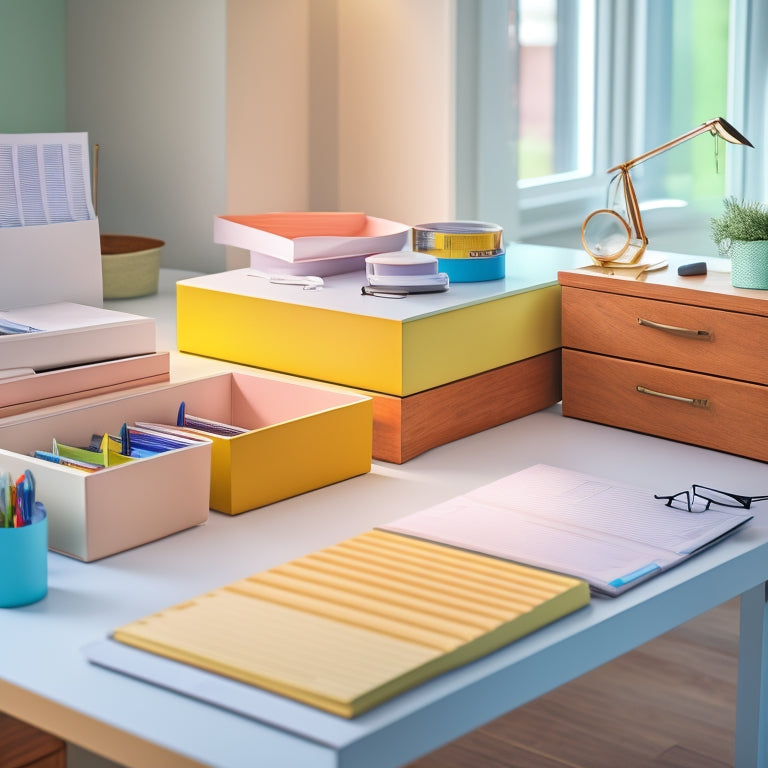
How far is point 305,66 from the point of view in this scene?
8.85ft

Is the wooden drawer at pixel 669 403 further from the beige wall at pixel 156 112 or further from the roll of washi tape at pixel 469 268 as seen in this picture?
the beige wall at pixel 156 112

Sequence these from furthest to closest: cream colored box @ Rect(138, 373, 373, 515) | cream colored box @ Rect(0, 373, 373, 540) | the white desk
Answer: cream colored box @ Rect(138, 373, 373, 515) → cream colored box @ Rect(0, 373, 373, 540) → the white desk

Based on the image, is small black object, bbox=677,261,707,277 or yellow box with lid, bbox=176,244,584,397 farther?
small black object, bbox=677,261,707,277

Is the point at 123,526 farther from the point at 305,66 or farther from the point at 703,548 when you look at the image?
the point at 305,66

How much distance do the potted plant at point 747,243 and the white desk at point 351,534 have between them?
211mm

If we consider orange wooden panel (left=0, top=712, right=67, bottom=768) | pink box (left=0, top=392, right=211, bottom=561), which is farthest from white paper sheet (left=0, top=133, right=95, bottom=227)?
orange wooden panel (left=0, top=712, right=67, bottom=768)

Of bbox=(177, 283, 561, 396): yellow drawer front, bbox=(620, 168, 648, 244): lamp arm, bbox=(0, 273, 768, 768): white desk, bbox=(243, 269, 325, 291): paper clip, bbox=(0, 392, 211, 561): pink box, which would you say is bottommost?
bbox=(0, 273, 768, 768): white desk

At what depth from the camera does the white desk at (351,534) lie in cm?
79

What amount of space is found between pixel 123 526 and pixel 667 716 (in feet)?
4.78

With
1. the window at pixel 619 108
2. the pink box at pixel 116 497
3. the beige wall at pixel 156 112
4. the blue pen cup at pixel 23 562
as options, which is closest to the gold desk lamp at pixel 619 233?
the pink box at pixel 116 497

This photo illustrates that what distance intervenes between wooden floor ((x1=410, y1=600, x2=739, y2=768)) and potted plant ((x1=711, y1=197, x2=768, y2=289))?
101 centimetres

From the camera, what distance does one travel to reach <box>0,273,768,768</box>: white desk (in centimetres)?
79

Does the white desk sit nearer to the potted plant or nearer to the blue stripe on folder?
the blue stripe on folder

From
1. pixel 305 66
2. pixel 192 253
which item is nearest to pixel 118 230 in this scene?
pixel 192 253
